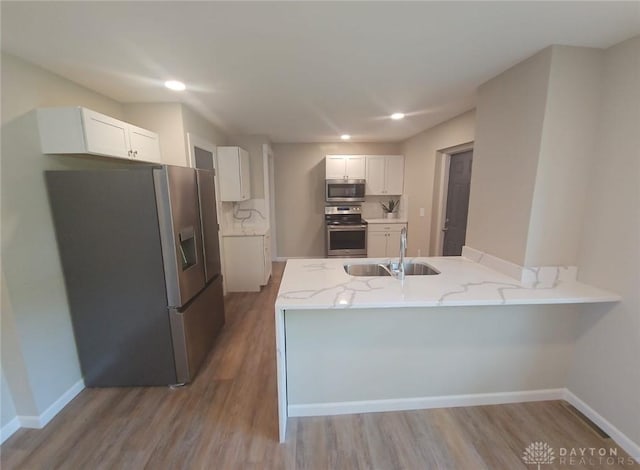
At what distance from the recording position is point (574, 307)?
1.82 meters

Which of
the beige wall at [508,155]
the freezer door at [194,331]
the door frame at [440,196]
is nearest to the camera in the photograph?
the beige wall at [508,155]

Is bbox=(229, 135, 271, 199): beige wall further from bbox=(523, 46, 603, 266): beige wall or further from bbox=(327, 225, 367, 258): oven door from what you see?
bbox=(523, 46, 603, 266): beige wall

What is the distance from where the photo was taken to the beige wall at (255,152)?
4309 millimetres

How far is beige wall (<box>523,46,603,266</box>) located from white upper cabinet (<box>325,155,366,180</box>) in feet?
10.9

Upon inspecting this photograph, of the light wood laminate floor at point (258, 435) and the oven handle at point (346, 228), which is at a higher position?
the oven handle at point (346, 228)

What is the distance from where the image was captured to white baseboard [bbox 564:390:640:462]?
4.94 ft

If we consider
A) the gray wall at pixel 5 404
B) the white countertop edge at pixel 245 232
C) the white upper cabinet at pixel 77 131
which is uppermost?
the white upper cabinet at pixel 77 131

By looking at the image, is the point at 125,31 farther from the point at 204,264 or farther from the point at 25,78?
the point at 204,264

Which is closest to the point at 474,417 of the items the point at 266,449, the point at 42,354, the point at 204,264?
the point at 266,449

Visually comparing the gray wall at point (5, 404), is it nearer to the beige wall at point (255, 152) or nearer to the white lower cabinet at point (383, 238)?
the beige wall at point (255, 152)

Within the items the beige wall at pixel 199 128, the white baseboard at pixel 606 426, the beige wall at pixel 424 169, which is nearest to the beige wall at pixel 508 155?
the beige wall at pixel 424 169

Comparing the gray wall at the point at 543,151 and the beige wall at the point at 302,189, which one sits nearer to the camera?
the gray wall at the point at 543,151

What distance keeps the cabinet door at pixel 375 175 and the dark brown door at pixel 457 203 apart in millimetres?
1445

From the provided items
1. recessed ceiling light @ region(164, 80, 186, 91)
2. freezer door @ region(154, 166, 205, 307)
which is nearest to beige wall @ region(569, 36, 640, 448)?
freezer door @ region(154, 166, 205, 307)
